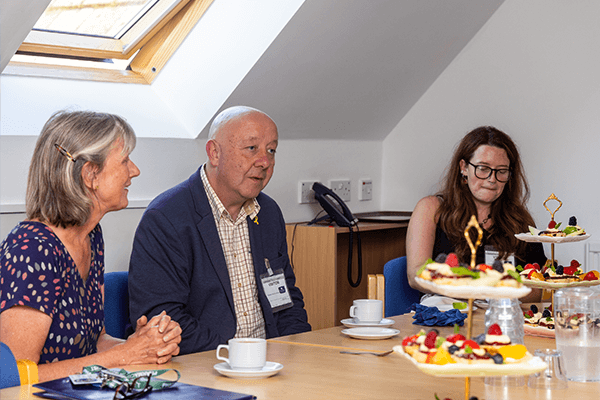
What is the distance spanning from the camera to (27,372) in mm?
1488

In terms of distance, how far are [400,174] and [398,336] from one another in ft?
8.20

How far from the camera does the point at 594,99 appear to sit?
148 inches

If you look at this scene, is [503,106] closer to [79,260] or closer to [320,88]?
[320,88]

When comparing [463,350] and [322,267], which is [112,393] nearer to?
[463,350]

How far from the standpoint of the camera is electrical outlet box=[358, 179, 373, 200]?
167 inches

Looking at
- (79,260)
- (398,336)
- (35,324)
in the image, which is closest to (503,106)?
(398,336)

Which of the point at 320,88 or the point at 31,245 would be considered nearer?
the point at 31,245

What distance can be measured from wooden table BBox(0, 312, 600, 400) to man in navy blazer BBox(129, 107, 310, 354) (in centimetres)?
52

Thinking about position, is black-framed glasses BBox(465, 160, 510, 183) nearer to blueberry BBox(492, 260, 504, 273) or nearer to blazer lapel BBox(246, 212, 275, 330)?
blazer lapel BBox(246, 212, 275, 330)

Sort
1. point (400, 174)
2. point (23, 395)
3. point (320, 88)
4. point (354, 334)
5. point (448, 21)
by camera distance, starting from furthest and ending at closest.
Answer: point (400, 174) → point (448, 21) → point (320, 88) → point (354, 334) → point (23, 395)

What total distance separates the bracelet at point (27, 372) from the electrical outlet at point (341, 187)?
263cm

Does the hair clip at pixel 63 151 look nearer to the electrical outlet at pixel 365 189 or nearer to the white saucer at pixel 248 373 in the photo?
the white saucer at pixel 248 373

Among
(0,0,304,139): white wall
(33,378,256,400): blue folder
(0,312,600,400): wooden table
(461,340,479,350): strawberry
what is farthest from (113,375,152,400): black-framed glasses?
(0,0,304,139): white wall

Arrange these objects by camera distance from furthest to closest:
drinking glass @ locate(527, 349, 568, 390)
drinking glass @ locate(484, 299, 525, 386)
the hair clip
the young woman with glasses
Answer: the young woman with glasses → the hair clip → drinking glass @ locate(484, 299, 525, 386) → drinking glass @ locate(527, 349, 568, 390)
